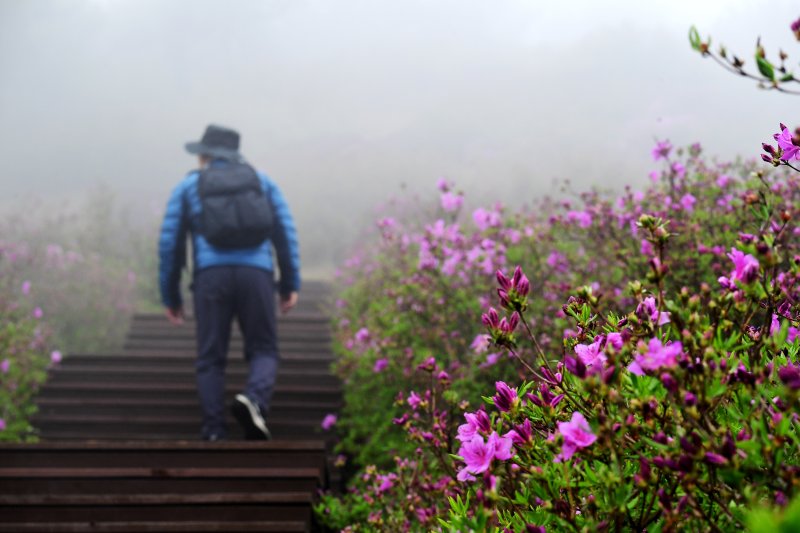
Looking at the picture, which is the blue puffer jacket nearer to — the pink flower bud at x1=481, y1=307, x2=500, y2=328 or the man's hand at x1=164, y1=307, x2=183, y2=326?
the man's hand at x1=164, y1=307, x2=183, y2=326

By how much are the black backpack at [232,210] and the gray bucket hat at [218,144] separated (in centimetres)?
27

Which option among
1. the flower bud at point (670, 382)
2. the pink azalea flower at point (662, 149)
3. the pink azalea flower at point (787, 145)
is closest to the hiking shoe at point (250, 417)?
the pink azalea flower at point (662, 149)

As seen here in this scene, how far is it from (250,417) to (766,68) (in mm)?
3780

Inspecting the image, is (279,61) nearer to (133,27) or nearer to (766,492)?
(133,27)

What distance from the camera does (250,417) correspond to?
4586 mm

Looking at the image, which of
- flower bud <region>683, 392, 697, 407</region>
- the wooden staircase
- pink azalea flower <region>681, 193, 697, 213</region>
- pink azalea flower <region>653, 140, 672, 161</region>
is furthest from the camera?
pink azalea flower <region>653, 140, 672, 161</region>

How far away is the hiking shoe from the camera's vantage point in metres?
4.58

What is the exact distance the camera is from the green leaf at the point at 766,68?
1400 mm

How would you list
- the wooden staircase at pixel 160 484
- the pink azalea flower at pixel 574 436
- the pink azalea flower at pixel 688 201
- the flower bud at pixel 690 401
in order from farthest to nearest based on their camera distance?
the pink azalea flower at pixel 688 201
the wooden staircase at pixel 160 484
the pink azalea flower at pixel 574 436
the flower bud at pixel 690 401

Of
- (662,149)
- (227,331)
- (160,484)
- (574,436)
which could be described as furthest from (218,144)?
(574,436)

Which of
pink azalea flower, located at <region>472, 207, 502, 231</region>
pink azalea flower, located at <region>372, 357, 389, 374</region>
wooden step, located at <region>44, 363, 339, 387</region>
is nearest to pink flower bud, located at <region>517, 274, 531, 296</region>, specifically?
pink azalea flower, located at <region>372, 357, 389, 374</region>

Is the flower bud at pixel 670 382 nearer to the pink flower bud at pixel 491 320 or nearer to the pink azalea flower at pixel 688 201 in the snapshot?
the pink flower bud at pixel 491 320

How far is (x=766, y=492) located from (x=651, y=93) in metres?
24.7

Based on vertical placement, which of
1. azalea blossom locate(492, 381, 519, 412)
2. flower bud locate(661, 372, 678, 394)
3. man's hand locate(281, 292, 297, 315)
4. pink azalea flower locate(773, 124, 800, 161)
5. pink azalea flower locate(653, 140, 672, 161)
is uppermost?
pink azalea flower locate(773, 124, 800, 161)
